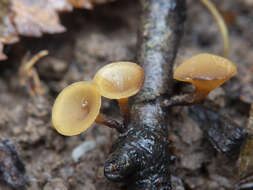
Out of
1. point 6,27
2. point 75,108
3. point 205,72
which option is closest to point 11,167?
point 75,108

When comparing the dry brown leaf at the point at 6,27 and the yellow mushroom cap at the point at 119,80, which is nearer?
the yellow mushroom cap at the point at 119,80

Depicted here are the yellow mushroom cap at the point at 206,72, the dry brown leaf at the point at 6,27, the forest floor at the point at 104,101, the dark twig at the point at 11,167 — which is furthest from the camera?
the dry brown leaf at the point at 6,27

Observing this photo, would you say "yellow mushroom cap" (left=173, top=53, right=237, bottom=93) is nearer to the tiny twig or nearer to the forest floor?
the forest floor

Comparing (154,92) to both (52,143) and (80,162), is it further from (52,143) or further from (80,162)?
(52,143)

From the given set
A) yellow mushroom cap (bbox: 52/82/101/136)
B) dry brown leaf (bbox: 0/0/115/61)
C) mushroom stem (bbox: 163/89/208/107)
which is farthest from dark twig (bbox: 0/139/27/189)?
mushroom stem (bbox: 163/89/208/107)

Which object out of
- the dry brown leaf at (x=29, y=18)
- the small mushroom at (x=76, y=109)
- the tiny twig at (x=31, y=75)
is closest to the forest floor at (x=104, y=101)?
the tiny twig at (x=31, y=75)

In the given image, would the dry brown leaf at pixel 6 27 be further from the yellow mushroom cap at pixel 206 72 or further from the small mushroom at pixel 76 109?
the yellow mushroom cap at pixel 206 72

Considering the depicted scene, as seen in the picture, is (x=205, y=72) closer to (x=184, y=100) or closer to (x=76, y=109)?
(x=184, y=100)

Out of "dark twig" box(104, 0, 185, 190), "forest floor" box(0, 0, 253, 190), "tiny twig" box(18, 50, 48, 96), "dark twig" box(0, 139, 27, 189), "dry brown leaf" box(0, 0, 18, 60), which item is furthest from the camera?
"tiny twig" box(18, 50, 48, 96)

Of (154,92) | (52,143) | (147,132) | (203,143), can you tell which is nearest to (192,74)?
(154,92)
